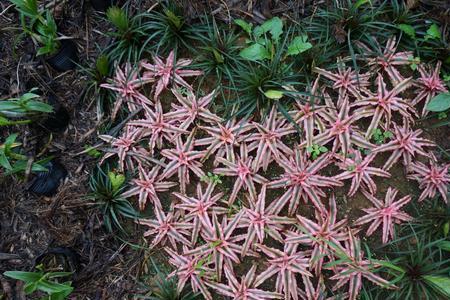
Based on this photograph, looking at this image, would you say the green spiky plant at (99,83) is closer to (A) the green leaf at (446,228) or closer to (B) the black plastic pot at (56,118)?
(B) the black plastic pot at (56,118)

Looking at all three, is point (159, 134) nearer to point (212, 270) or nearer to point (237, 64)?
point (237, 64)

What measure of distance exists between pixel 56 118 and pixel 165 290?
1.50 meters

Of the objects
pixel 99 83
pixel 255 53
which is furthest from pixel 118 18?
pixel 255 53

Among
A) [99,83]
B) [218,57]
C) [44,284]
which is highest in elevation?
[218,57]

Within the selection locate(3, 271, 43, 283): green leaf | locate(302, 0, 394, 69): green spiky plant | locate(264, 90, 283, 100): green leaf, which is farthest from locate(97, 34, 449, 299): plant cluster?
locate(3, 271, 43, 283): green leaf

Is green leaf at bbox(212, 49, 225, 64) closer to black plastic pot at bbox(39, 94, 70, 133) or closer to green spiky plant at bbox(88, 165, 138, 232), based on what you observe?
green spiky plant at bbox(88, 165, 138, 232)

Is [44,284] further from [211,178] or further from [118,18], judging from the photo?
[118,18]

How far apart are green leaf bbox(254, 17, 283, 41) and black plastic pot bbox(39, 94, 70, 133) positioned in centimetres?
152

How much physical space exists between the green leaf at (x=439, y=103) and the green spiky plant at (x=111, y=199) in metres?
2.02

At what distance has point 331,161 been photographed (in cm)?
296

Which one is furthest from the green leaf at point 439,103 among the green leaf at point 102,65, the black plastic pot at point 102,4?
the black plastic pot at point 102,4

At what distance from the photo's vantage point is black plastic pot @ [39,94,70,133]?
340cm

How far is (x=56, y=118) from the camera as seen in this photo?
3.41 metres

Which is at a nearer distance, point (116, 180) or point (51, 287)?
point (51, 287)
